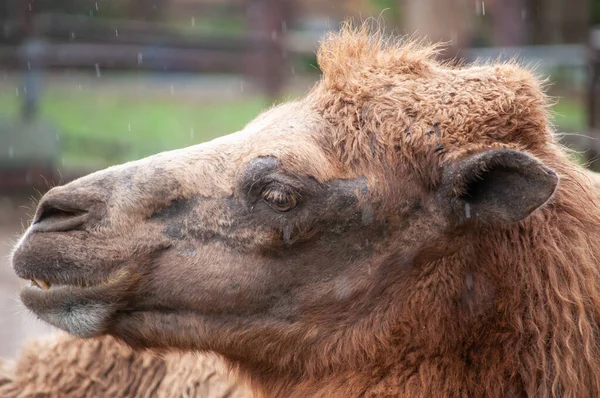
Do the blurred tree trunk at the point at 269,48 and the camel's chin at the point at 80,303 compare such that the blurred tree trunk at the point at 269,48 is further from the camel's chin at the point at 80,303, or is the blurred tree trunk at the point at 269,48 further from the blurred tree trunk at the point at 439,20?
the camel's chin at the point at 80,303

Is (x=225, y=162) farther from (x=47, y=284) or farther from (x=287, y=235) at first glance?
(x=47, y=284)

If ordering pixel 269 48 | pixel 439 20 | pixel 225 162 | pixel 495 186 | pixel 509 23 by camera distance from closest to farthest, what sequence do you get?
pixel 495 186
pixel 225 162
pixel 439 20
pixel 509 23
pixel 269 48

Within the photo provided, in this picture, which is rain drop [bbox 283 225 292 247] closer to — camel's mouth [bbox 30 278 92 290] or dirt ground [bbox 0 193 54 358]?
camel's mouth [bbox 30 278 92 290]

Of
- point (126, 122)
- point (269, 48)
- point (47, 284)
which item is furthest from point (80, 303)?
point (126, 122)

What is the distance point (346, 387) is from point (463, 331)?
1.76 feet

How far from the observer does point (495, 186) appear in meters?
3.48

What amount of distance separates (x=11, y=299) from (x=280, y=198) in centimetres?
412

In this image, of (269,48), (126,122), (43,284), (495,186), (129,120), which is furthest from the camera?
(129,120)

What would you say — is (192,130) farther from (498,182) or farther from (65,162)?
(498,182)

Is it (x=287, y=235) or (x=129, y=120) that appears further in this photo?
(x=129, y=120)

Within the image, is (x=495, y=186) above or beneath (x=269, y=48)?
above

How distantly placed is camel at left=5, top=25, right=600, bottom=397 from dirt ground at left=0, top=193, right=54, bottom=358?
73cm

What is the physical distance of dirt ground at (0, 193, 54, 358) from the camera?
6.78 metres

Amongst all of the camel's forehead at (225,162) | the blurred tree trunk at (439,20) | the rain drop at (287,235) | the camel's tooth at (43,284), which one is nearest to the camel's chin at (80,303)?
the camel's tooth at (43,284)
